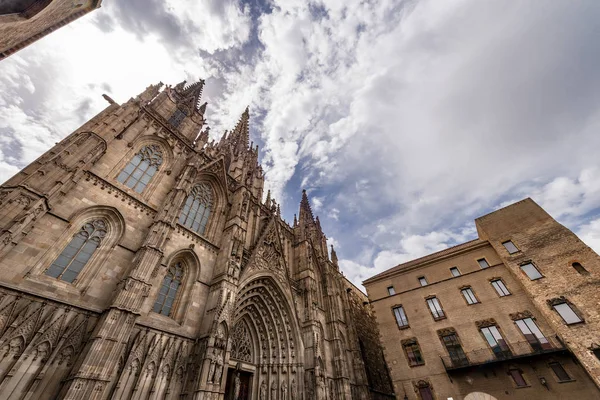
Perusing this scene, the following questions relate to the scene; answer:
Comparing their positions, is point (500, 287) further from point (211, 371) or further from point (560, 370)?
Result: point (211, 371)

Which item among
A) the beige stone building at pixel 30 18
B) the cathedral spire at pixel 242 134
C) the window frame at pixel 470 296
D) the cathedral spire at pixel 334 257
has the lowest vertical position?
the window frame at pixel 470 296

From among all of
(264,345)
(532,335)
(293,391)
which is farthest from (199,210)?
(532,335)

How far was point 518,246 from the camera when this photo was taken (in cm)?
1775

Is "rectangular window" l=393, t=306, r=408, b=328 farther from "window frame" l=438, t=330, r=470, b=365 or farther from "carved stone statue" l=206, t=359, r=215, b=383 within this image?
"carved stone statue" l=206, t=359, r=215, b=383

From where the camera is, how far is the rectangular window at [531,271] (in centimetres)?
1602

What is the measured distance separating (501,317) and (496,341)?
5.11 feet

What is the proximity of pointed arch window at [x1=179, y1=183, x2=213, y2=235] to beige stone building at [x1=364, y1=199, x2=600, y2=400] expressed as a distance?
15.7 metres

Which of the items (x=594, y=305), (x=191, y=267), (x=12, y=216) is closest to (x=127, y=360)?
(x=191, y=267)

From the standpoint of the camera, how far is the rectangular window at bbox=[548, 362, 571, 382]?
513 inches

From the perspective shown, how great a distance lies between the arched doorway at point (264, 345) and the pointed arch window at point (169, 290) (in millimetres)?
3072

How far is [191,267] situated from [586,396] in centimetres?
2057

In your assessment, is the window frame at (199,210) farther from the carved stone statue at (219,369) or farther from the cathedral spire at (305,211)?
the cathedral spire at (305,211)

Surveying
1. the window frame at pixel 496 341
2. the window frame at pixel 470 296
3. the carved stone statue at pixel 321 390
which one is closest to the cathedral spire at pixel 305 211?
the window frame at pixel 470 296

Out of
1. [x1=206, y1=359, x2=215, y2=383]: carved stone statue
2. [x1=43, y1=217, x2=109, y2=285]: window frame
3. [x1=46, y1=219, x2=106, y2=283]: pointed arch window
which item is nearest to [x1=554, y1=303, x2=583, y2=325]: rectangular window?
[x1=206, y1=359, x2=215, y2=383]: carved stone statue
